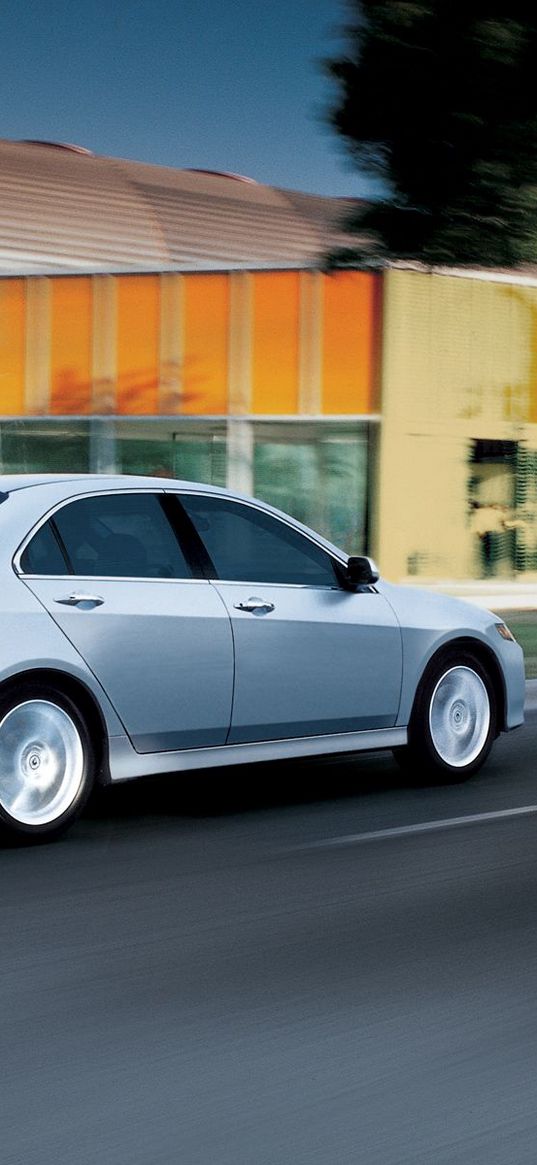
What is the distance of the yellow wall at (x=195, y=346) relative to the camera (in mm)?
24516

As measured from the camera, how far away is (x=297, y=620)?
820 centimetres

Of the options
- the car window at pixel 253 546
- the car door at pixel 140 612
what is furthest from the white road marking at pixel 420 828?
the car window at pixel 253 546

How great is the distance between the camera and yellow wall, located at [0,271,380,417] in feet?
80.4

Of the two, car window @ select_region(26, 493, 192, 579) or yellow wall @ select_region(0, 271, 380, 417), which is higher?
yellow wall @ select_region(0, 271, 380, 417)

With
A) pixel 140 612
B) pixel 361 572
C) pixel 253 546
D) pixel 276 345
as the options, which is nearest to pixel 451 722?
pixel 361 572

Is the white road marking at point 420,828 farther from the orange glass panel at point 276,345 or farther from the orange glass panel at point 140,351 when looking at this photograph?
the orange glass panel at point 140,351

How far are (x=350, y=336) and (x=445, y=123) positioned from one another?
928 cm

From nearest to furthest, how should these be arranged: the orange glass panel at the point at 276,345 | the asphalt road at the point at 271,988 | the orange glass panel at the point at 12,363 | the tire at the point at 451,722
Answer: the asphalt road at the point at 271,988, the tire at the point at 451,722, the orange glass panel at the point at 276,345, the orange glass panel at the point at 12,363

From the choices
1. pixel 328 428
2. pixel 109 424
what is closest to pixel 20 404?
pixel 109 424

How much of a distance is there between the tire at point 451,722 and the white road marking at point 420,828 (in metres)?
0.67

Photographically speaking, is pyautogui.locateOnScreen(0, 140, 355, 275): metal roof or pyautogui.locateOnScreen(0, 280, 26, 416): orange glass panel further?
pyautogui.locateOnScreen(0, 140, 355, 275): metal roof

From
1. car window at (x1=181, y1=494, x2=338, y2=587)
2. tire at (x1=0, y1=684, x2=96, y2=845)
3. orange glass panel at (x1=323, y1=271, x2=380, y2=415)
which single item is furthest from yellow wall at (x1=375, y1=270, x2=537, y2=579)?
tire at (x1=0, y1=684, x2=96, y2=845)

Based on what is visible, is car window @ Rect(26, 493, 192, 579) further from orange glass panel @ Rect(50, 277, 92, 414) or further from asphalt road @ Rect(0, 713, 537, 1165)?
orange glass panel @ Rect(50, 277, 92, 414)

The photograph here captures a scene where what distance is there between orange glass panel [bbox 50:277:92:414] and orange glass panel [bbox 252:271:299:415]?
243 cm
